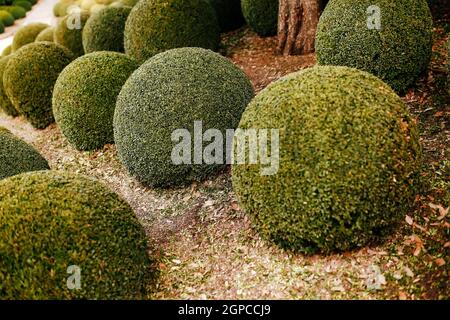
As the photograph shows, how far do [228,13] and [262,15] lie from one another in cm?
131

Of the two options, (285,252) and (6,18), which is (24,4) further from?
(285,252)

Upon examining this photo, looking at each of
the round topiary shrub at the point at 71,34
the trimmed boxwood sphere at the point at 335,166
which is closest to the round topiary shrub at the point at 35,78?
the round topiary shrub at the point at 71,34

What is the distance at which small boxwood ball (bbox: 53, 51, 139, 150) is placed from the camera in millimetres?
7676

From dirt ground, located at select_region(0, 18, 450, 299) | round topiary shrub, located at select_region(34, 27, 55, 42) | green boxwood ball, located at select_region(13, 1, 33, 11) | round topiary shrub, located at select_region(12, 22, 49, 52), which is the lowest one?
green boxwood ball, located at select_region(13, 1, 33, 11)

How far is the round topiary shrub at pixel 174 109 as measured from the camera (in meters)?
6.11

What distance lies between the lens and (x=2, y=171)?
6543 mm

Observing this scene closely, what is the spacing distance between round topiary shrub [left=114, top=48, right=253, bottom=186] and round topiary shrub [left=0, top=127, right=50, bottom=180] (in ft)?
4.32

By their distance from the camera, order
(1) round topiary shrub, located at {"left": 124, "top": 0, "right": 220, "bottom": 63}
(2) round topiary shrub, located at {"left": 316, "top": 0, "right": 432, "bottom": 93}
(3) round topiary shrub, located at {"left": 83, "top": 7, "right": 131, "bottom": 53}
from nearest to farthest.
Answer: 1. (2) round topiary shrub, located at {"left": 316, "top": 0, "right": 432, "bottom": 93}
2. (1) round topiary shrub, located at {"left": 124, "top": 0, "right": 220, "bottom": 63}
3. (3) round topiary shrub, located at {"left": 83, "top": 7, "right": 131, "bottom": 53}

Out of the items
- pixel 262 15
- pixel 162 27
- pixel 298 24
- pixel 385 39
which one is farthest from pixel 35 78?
pixel 385 39

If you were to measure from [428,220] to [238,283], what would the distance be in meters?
1.92

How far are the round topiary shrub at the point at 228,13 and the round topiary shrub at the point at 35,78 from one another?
3237 mm

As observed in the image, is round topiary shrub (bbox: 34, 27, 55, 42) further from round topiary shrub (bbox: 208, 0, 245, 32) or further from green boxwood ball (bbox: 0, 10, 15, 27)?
green boxwood ball (bbox: 0, 10, 15, 27)

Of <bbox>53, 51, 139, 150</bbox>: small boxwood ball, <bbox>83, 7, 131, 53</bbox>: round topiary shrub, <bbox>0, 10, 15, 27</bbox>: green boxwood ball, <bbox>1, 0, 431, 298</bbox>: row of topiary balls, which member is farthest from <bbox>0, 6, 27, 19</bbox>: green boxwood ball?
<bbox>1, 0, 431, 298</bbox>: row of topiary balls
